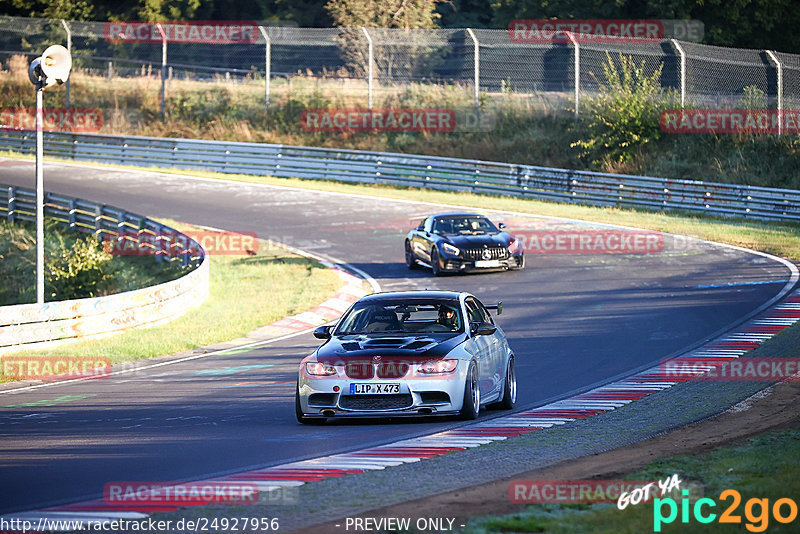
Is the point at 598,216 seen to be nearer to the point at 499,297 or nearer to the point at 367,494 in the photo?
the point at 499,297

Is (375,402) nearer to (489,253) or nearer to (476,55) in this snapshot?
(489,253)

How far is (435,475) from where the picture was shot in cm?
834

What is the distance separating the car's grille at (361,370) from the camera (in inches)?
421

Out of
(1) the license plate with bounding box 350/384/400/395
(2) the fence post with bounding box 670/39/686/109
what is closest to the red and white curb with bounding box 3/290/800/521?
(1) the license plate with bounding box 350/384/400/395

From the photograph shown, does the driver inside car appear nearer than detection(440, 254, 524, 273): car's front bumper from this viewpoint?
Yes

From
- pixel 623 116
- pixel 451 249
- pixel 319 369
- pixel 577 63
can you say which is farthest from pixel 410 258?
pixel 623 116

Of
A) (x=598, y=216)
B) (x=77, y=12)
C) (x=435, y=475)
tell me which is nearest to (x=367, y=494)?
(x=435, y=475)

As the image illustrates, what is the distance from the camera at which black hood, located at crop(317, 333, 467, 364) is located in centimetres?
1074

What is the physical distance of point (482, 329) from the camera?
11641 mm

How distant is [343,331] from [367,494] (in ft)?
13.7

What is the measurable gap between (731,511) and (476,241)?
1780 centimetres

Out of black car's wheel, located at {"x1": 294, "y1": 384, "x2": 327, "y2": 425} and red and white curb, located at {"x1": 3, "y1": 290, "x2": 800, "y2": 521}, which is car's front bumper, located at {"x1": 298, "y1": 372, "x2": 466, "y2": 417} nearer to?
black car's wheel, located at {"x1": 294, "y1": 384, "x2": 327, "y2": 425}

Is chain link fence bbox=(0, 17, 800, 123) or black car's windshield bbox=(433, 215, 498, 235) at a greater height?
chain link fence bbox=(0, 17, 800, 123)

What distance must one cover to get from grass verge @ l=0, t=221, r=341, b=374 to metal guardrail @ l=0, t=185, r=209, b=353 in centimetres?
21
